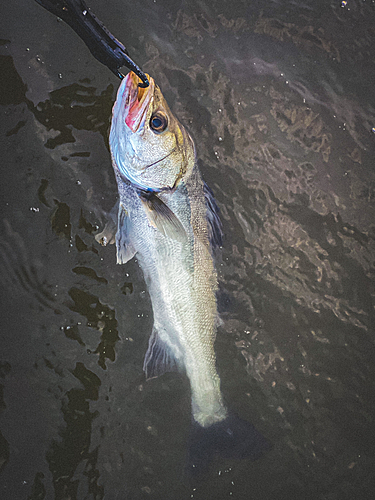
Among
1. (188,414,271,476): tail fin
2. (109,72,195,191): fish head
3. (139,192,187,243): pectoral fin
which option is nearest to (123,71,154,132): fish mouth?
(109,72,195,191): fish head

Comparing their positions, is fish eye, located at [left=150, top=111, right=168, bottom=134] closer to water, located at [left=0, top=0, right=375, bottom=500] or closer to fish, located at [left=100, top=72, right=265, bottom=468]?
fish, located at [left=100, top=72, right=265, bottom=468]

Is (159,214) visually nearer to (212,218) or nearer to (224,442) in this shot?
(212,218)

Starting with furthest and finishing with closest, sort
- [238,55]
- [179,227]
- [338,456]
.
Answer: [338,456], [238,55], [179,227]

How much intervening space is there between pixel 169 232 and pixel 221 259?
0.35 metres

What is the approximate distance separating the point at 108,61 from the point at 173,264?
68cm

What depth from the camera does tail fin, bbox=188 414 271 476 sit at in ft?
4.99

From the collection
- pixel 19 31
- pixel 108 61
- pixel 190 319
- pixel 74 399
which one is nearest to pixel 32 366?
pixel 74 399

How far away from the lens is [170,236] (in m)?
1.33

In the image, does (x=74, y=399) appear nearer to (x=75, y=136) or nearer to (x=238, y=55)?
(x=75, y=136)

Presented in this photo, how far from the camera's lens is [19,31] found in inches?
54.8

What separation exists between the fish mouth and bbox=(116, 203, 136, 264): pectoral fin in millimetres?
314

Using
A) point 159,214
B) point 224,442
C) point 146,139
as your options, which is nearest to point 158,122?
point 146,139

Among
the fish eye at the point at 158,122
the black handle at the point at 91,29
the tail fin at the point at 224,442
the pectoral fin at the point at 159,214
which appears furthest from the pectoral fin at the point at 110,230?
the tail fin at the point at 224,442

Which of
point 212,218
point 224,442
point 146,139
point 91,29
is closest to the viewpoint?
point 91,29
